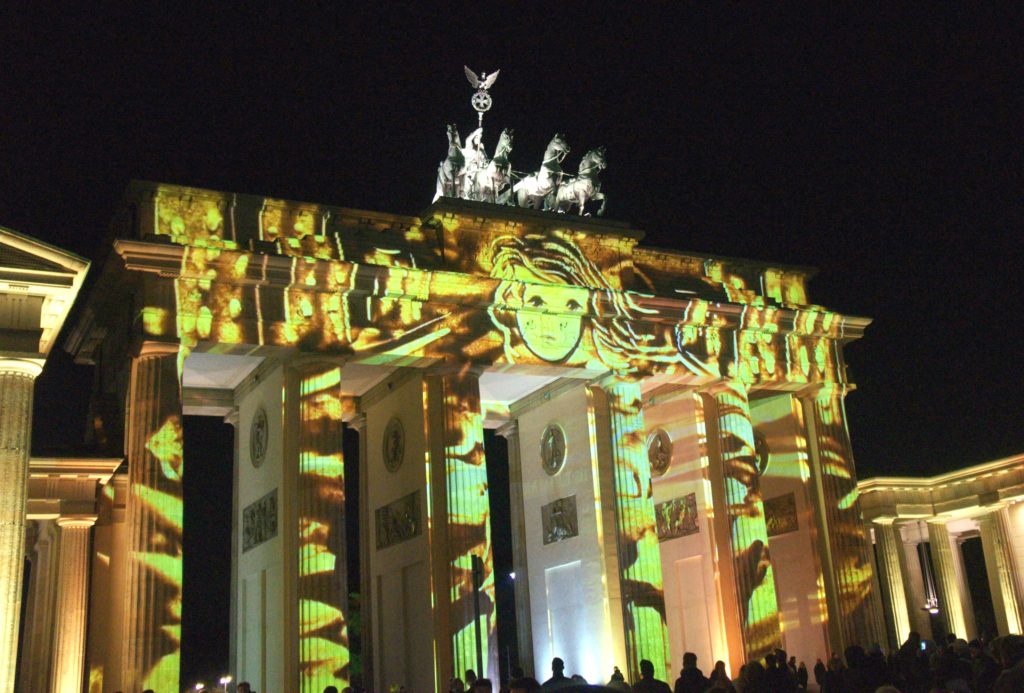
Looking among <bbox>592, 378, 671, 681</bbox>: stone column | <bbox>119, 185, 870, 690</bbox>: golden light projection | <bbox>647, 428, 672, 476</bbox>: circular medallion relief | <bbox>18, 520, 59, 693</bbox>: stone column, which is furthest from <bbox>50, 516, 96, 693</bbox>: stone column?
<bbox>647, 428, 672, 476</bbox>: circular medallion relief

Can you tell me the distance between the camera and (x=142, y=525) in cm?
2403

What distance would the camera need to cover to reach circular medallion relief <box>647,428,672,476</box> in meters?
35.2

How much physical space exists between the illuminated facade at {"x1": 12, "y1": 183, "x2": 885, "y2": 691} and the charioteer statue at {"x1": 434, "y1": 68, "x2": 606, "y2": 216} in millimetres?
1368

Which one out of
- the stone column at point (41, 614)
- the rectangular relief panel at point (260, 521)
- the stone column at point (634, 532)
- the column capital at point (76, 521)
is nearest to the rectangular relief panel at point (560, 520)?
the stone column at point (634, 532)

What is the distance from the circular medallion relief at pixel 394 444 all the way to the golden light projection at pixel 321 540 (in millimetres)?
3863

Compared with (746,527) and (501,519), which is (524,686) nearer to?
(746,527)

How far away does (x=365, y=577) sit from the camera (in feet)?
106

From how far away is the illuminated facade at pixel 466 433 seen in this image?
83.5 feet

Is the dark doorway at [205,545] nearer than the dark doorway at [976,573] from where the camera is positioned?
Yes

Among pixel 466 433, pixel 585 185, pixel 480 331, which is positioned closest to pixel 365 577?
pixel 466 433

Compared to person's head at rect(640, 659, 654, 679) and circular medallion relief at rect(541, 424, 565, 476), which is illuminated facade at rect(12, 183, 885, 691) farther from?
person's head at rect(640, 659, 654, 679)

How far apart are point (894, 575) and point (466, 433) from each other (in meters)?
20.8

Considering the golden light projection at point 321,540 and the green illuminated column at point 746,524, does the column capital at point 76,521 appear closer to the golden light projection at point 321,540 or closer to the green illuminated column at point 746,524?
the golden light projection at point 321,540

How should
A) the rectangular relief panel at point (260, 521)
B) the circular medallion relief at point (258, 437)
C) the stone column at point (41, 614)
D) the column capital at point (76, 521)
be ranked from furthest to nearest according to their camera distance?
the circular medallion relief at point (258, 437)
the rectangular relief panel at point (260, 521)
the column capital at point (76, 521)
the stone column at point (41, 614)
